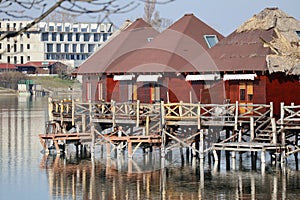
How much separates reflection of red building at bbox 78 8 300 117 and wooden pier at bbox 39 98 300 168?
3.79 feet

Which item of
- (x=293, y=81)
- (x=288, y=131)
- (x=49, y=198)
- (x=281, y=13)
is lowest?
(x=49, y=198)

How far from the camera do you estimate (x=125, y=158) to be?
33500 mm

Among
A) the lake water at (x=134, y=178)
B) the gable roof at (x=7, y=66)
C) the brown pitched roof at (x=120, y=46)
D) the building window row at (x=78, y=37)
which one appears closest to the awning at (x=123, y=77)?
the brown pitched roof at (x=120, y=46)

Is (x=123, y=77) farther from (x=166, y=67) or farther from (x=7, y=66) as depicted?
(x=7, y=66)

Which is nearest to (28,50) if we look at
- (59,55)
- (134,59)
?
(59,55)

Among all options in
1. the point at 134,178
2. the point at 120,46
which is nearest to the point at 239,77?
the point at 134,178

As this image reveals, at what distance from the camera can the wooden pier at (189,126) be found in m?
29.2

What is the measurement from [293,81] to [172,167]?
621 cm

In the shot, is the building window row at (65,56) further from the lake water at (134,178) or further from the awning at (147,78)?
the awning at (147,78)

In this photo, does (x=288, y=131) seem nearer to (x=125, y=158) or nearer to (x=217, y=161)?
(x=217, y=161)

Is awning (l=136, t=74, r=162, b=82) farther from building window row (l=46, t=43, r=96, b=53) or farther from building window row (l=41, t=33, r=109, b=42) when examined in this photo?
building window row (l=46, t=43, r=96, b=53)

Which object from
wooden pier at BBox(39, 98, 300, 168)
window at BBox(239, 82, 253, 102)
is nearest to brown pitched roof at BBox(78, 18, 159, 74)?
wooden pier at BBox(39, 98, 300, 168)

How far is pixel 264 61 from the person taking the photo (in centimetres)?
3161

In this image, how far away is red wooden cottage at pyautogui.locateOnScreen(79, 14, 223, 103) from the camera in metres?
34.2
